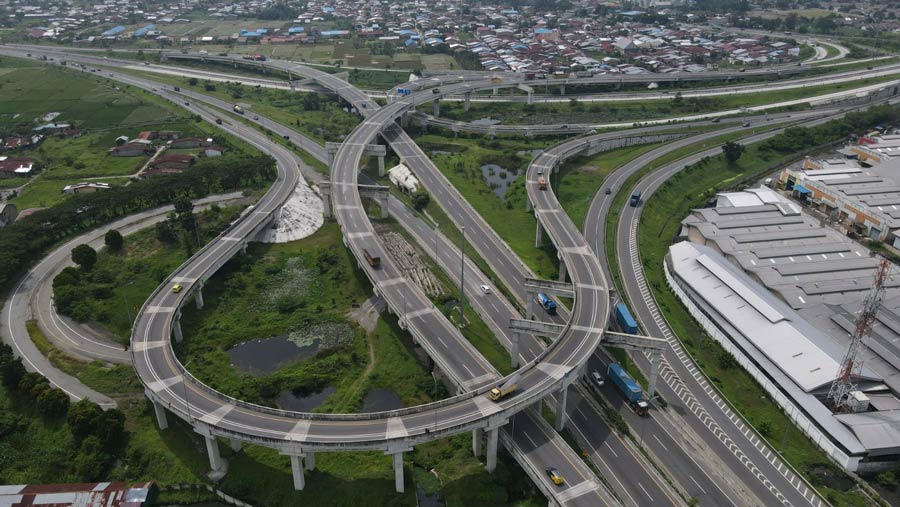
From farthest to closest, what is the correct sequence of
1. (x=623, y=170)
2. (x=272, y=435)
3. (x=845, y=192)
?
(x=623, y=170) → (x=845, y=192) → (x=272, y=435)

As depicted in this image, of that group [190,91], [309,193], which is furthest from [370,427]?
[190,91]

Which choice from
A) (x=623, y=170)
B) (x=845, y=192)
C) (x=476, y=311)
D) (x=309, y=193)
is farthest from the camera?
(x=623, y=170)

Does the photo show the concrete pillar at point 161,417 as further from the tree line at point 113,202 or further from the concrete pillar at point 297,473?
the tree line at point 113,202

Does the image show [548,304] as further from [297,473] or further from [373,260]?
[297,473]

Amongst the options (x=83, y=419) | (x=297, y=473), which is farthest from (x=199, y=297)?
(x=297, y=473)

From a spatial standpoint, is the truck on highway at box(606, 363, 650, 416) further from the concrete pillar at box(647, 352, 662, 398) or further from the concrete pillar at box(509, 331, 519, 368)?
the concrete pillar at box(509, 331, 519, 368)

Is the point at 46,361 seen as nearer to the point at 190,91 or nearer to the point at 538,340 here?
the point at 538,340
